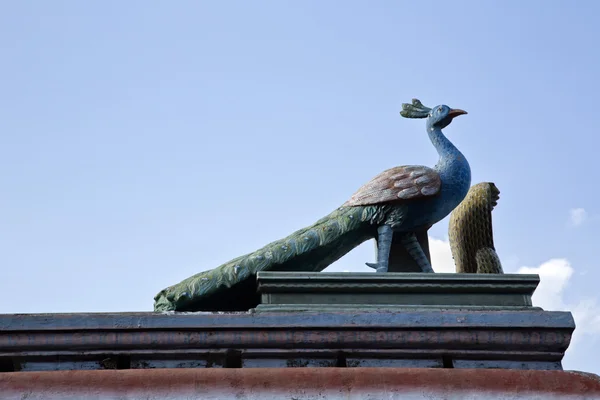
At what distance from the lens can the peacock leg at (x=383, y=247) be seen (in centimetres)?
874

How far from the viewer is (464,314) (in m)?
7.73

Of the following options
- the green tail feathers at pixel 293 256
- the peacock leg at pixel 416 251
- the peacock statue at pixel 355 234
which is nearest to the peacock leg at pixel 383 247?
the peacock statue at pixel 355 234

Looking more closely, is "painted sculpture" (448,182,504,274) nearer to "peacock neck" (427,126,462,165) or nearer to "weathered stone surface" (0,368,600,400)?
"peacock neck" (427,126,462,165)

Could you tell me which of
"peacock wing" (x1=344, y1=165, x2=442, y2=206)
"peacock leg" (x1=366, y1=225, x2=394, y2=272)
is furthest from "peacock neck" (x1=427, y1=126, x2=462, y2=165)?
"peacock leg" (x1=366, y1=225, x2=394, y2=272)

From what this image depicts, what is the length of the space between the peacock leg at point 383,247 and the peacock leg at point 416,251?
24cm

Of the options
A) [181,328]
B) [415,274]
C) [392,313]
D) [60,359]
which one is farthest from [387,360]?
[60,359]

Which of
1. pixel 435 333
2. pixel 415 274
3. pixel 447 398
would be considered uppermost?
pixel 415 274

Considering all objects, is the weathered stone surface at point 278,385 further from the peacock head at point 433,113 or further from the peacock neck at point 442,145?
the peacock head at point 433,113

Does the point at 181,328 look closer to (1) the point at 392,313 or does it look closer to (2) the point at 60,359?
(2) the point at 60,359

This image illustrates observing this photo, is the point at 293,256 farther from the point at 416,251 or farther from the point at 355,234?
the point at 416,251

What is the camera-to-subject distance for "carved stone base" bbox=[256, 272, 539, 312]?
26.6ft

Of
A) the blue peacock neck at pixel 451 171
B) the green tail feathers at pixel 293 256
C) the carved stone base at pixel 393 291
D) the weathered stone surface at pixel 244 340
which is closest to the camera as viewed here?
the weathered stone surface at pixel 244 340

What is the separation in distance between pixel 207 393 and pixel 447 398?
170cm

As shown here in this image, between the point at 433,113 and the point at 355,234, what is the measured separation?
174cm
